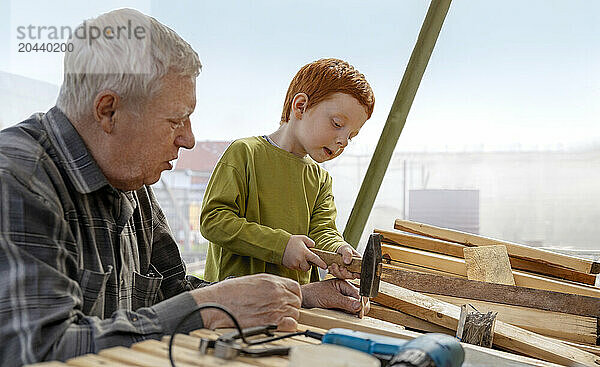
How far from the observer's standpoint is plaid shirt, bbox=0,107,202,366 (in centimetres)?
135

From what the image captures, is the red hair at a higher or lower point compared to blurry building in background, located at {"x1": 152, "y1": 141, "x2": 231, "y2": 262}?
higher

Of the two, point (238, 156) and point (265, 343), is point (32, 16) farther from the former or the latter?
point (265, 343)

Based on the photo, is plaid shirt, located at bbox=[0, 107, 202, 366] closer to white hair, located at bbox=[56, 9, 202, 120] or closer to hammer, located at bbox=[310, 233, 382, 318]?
white hair, located at bbox=[56, 9, 202, 120]

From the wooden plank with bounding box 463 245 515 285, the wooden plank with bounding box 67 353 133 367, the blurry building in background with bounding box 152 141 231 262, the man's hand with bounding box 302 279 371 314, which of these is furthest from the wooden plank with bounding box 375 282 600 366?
the blurry building in background with bounding box 152 141 231 262

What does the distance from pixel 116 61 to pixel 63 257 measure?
55 cm

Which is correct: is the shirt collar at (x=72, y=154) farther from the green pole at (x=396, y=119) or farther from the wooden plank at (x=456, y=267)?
the green pole at (x=396, y=119)

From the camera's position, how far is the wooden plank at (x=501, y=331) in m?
2.19

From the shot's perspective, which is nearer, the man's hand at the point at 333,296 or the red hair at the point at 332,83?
the man's hand at the point at 333,296

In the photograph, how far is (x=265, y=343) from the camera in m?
1.40

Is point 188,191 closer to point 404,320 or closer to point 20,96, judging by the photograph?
point 20,96

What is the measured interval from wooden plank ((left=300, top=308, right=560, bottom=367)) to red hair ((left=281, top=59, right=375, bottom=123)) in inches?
41.2

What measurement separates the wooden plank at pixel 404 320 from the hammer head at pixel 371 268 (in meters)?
0.61

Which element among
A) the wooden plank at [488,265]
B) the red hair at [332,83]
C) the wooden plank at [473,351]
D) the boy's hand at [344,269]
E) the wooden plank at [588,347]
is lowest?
the wooden plank at [588,347]

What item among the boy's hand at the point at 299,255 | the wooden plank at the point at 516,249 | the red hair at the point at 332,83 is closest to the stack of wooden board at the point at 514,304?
the wooden plank at the point at 516,249
